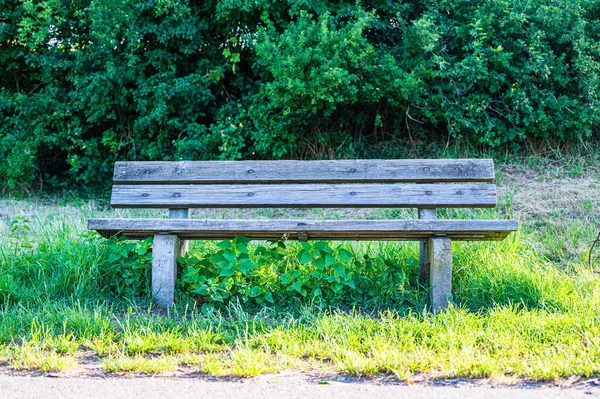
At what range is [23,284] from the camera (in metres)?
4.25

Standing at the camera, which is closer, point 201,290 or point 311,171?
point 201,290

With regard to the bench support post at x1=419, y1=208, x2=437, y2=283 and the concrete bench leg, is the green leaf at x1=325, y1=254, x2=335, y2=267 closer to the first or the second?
the bench support post at x1=419, y1=208, x2=437, y2=283

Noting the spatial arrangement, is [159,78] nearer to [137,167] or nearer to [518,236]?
[137,167]

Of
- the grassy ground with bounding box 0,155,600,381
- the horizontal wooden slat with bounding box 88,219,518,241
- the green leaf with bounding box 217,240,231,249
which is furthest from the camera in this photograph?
the green leaf with bounding box 217,240,231,249

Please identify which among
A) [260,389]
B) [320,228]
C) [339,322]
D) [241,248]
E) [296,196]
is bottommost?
[260,389]

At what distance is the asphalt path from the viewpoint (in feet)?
8.68

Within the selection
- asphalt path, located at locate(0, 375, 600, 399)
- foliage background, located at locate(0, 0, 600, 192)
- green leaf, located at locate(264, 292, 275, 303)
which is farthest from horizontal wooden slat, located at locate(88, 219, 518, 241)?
foliage background, located at locate(0, 0, 600, 192)

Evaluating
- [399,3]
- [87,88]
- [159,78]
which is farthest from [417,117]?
[87,88]

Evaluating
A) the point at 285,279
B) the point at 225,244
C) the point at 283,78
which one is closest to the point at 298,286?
the point at 285,279

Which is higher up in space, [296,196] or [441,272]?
[296,196]

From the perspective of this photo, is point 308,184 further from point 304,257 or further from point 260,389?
point 260,389

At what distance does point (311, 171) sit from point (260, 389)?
183 centimetres

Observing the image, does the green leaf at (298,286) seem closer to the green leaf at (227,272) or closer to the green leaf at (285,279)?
the green leaf at (285,279)

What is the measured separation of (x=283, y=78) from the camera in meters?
7.23
